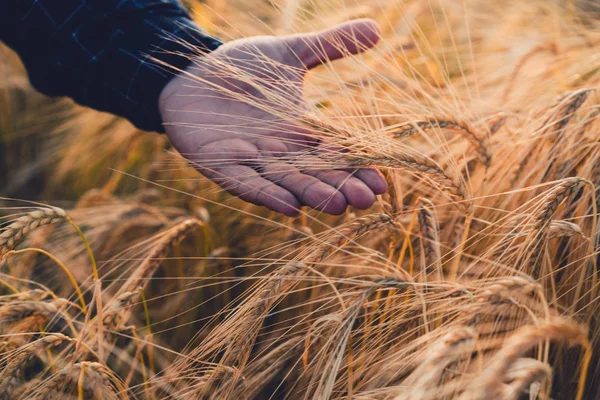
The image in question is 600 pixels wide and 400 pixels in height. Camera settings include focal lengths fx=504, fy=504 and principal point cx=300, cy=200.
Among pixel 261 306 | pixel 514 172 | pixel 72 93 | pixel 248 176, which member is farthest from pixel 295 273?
pixel 72 93

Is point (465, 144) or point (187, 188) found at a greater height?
point (465, 144)

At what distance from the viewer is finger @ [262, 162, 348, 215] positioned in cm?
92

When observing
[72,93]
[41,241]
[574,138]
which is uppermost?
[574,138]

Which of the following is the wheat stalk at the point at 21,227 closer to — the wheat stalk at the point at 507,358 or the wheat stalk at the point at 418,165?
the wheat stalk at the point at 418,165

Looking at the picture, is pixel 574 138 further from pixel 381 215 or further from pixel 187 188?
pixel 187 188

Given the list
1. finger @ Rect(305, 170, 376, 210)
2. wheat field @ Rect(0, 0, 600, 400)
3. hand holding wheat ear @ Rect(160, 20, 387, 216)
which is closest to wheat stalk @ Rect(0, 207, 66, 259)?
wheat field @ Rect(0, 0, 600, 400)

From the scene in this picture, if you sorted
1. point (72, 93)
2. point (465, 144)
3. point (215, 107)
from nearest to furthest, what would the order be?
point (465, 144) → point (215, 107) → point (72, 93)

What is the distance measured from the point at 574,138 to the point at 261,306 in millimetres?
695

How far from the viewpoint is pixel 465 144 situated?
3.66ft

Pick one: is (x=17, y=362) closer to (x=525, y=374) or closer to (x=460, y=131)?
(x=525, y=374)

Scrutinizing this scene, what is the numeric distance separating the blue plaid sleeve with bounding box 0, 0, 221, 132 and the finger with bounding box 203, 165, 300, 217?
1.32 ft

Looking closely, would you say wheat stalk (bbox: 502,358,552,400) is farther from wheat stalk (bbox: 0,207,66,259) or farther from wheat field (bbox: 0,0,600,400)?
wheat stalk (bbox: 0,207,66,259)

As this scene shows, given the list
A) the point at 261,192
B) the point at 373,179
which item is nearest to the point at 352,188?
the point at 373,179

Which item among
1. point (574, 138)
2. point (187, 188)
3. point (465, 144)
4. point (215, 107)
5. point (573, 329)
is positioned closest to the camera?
point (573, 329)
